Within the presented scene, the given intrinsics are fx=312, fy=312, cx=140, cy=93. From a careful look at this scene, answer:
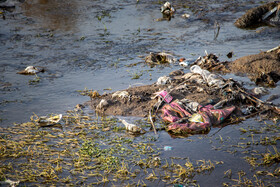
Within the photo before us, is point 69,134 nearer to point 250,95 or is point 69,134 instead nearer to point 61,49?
point 250,95

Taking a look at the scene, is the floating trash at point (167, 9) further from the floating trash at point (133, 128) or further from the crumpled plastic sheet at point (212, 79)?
the floating trash at point (133, 128)

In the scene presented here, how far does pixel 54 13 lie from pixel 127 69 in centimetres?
572

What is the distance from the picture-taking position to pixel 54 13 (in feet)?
37.5

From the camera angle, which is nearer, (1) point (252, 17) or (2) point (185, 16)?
(1) point (252, 17)

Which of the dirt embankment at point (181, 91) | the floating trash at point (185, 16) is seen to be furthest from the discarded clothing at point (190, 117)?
the floating trash at point (185, 16)

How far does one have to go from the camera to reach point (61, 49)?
830cm

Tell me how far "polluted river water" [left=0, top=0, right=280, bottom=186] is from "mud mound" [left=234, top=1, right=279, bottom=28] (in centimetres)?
36

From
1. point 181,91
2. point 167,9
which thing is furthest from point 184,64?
point 167,9

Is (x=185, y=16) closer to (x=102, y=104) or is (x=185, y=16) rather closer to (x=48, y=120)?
(x=102, y=104)

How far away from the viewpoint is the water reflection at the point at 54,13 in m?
10.3

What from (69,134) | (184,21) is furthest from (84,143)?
(184,21)

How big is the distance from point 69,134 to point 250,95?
3.01 metres

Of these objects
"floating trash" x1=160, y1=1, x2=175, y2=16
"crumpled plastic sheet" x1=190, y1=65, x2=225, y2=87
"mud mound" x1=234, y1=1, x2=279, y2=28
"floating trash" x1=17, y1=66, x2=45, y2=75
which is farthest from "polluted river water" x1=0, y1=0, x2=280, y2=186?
"crumpled plastic sheet" x1=190, y1=65, x2=225, y2=87

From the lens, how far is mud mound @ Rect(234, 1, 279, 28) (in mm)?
10000
